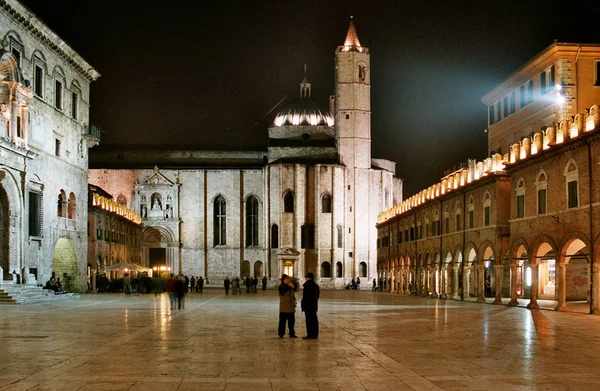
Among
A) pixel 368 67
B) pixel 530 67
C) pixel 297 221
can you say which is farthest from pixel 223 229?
pixel 530 67

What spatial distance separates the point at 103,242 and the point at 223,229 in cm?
2581

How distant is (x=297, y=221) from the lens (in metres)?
83.6

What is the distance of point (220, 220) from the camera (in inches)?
3401

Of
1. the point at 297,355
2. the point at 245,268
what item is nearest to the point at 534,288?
the point at 297,355

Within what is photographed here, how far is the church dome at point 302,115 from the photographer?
94188mm

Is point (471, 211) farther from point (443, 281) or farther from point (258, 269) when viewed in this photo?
point (258, 269)

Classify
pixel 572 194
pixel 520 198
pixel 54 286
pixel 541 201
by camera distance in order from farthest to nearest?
pixel 54 286 < pixel 520 198 < pixel 541 201 < pixel 572 194

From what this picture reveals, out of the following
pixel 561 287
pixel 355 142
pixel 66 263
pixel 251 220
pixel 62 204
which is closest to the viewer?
pixel 561 287

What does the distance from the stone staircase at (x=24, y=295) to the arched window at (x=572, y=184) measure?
910 inches

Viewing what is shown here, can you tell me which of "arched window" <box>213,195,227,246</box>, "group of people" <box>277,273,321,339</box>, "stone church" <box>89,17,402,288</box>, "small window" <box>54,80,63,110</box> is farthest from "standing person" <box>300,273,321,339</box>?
"arched window" <box>213,195,227,246</box>

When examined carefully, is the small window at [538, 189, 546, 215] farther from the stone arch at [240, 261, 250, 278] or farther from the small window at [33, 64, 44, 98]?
the stone arch at [240, 261, 250, 278]

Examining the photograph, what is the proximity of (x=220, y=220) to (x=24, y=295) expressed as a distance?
1959 inches

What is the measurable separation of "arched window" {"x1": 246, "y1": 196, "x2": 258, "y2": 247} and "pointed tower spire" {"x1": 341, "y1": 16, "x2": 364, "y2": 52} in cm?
1885

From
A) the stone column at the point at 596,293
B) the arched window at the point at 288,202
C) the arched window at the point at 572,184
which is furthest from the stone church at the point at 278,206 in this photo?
the stone column at the point at 596,293
